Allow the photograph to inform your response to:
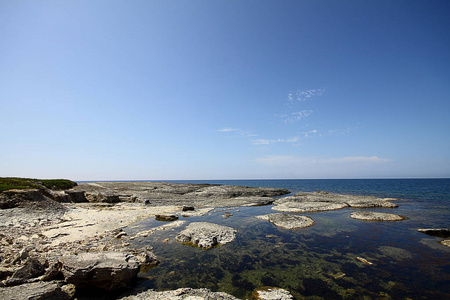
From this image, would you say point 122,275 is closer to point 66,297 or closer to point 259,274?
point 66,297

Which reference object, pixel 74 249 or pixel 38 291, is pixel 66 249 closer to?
pixel 74 249

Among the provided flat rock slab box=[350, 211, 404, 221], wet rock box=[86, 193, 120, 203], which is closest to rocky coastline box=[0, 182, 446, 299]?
flat rock slab box=[350, 211, 404, 221]

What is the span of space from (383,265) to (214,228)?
12861mm

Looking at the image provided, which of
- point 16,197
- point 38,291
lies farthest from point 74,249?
point 16,197

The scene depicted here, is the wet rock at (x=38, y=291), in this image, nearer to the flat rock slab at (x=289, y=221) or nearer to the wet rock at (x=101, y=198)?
the flat rock slab at (x=289, y=221)

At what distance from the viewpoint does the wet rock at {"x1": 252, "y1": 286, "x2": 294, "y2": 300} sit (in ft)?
26.1

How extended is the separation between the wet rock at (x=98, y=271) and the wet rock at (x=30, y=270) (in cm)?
97

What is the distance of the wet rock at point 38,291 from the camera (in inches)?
268

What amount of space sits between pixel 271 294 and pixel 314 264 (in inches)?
190

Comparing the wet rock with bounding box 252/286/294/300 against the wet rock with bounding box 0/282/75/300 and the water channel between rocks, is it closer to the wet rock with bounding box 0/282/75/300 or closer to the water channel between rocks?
the water channel between rocks

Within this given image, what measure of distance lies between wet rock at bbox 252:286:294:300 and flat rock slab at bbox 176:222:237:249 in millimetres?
6548

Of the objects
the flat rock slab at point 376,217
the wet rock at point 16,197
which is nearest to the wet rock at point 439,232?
the flat rock slab at point 376,217

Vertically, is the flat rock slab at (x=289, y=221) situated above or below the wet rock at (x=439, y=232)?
below

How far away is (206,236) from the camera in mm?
15492
